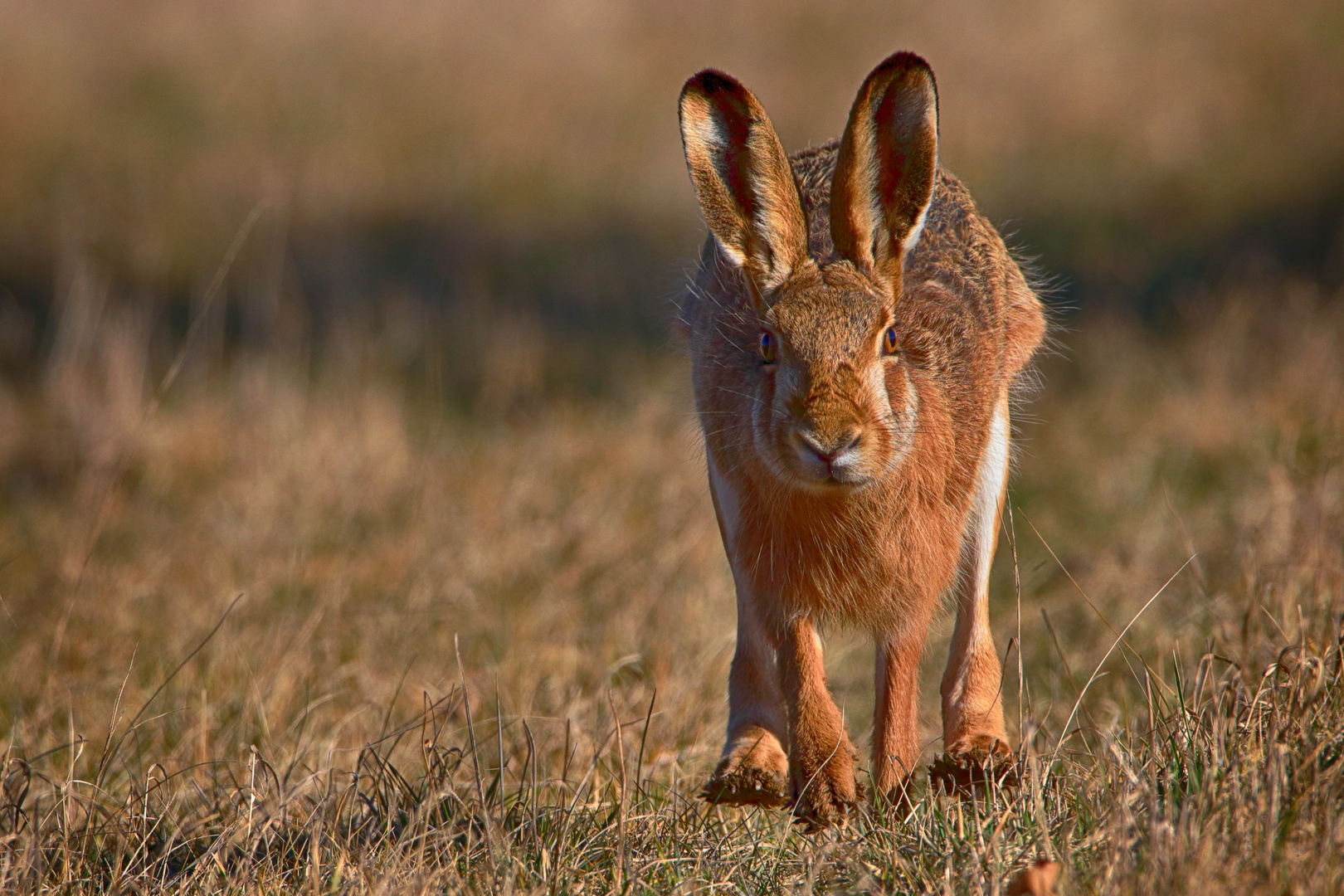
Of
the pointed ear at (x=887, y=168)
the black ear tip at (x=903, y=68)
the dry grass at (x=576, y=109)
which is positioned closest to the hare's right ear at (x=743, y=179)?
the pointed ear at (x=887, y=168)

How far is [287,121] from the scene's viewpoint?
1382 centimetres

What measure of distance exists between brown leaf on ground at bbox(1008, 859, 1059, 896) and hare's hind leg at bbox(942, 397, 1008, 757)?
0.90m

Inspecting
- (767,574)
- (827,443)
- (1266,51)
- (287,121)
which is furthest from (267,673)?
(1266,51)

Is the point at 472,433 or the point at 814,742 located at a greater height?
the point at 814,742

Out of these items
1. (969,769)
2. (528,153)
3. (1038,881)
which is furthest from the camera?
(528,153)

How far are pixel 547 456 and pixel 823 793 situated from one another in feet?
13.8

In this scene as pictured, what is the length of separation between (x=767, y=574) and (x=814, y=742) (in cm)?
43

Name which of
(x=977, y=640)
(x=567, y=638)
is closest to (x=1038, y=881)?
(x=977, y=640)

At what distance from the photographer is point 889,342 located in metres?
3.21

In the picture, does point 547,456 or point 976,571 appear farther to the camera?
point 547,456

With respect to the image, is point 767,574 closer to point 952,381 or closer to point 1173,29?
point 952,381

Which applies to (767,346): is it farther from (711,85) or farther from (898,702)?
(898,702)

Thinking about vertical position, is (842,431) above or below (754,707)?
above

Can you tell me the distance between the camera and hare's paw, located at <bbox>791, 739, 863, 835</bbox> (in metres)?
3.21
